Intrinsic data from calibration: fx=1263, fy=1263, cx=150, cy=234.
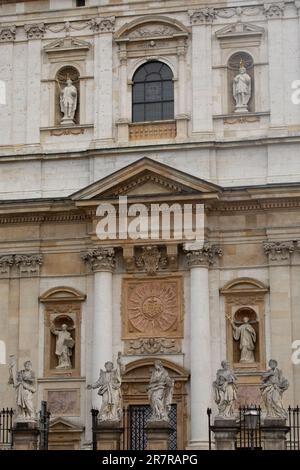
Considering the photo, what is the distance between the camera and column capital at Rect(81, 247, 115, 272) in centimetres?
3531

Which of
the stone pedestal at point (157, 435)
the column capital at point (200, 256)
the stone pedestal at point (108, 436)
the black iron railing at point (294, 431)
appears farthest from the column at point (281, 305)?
the stone pedestal at point (108, 436)

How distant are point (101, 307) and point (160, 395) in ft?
20.2

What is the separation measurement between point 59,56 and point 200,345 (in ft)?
32.1

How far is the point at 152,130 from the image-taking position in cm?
3634

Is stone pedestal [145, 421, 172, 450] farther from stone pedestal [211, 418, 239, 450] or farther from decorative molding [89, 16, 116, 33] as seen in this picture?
decorative molding [89, 16, 116, 33]

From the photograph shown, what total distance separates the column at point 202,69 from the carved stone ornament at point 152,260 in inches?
145

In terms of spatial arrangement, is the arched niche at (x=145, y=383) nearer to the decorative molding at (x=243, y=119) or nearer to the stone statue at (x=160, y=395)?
the stone statue at (x=160, y=395)

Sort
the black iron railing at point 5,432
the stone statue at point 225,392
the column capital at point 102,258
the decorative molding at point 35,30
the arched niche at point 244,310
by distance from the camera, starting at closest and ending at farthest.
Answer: the stone statue at point 225,392, the black iron railing at point 5,432, the arched niche at point 244,310, the column capital at point 102,258, the decorative molding at point 35,30

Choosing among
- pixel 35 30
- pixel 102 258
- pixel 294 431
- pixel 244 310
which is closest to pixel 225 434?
pixel 294 431

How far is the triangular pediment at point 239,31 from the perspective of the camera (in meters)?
36.1

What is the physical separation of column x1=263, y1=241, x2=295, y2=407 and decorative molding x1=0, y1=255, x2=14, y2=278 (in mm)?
7302

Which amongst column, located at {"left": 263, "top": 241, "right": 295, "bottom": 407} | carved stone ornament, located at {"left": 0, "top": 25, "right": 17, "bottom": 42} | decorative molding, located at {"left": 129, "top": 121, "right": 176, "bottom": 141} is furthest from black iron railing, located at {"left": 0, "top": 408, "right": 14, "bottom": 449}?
carved stone ornament, located at {"left": 0, "top": 25, "right": 17, "bottom": 42}

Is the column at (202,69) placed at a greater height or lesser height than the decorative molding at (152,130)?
greater

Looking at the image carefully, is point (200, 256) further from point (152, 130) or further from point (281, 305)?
point (152, 130)
